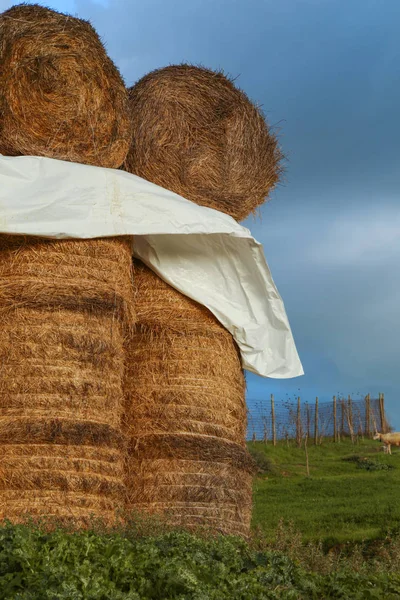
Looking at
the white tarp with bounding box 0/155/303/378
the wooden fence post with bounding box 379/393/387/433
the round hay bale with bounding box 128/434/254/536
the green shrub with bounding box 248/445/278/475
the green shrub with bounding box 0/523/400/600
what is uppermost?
the wooden fence post with bounding box 379/393/387/433

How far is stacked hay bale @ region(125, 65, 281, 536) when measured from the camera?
24.6 ft

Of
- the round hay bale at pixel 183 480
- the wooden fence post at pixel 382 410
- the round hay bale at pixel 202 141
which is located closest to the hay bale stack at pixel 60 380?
the round hay bale at pixel 183 480

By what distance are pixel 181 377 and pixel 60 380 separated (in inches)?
49.4

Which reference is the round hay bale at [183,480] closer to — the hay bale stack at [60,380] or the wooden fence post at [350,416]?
the hay bale stack at [60,380]

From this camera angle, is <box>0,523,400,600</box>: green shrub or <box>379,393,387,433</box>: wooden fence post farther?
<box>379,393,387,433</box>: wooden fence post

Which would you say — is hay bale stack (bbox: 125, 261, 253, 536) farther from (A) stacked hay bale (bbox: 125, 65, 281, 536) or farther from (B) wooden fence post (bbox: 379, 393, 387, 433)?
(B) wooden fence post (bbox: 379, 393, 387, 433)

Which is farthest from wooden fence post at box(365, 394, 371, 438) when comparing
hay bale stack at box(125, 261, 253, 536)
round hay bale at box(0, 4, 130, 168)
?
round hay bale at box(0, 4, 130, 168)

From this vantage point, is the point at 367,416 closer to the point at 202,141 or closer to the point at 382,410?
the point at 382,410

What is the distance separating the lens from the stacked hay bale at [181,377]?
24.6 ft

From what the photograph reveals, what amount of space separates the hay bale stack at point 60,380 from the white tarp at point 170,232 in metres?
0.23

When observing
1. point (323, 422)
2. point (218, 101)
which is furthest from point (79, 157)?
point (323, 422)

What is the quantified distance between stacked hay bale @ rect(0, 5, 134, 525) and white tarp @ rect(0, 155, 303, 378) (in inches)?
8.3

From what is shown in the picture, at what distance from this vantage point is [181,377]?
7660 millimetres

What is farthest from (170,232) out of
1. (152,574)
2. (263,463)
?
(263,463)
